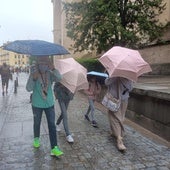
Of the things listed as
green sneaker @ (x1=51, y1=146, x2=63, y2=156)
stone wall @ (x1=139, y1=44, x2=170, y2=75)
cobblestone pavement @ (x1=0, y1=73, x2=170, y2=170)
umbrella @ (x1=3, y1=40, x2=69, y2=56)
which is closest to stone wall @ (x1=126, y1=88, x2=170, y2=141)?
cobblestone pavement @ (x1=0, y1=73, x2=170, y2=170)

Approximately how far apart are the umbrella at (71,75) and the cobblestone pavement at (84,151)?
117 centimetres

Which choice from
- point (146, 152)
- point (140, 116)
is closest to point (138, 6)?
point (140, 116)

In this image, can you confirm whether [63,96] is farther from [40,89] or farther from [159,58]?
[159,58]

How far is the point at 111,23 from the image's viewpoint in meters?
14.4

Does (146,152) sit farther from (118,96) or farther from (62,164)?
(62,164)

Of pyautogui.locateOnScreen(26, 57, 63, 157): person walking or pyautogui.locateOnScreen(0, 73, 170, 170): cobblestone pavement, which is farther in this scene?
pyautogui.locateOnScreen(26, 57, 63, 157): person walking

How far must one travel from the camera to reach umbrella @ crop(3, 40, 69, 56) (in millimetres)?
5684

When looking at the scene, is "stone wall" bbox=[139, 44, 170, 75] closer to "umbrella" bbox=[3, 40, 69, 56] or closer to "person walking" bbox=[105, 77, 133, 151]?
"person walking" bbox=[105, 77, 133, 151]

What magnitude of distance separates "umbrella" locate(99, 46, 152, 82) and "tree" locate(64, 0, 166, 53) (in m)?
7.47

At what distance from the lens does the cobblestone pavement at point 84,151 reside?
19.4 ft

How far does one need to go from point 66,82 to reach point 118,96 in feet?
3.38

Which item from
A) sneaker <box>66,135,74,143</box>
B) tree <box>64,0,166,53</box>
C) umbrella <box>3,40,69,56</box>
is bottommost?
sneaker <box>66,135,74,143</box>

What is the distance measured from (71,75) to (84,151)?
146cm

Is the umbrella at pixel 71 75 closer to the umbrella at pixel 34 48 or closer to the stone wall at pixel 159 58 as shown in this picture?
the umbrella at pixel 34 48
